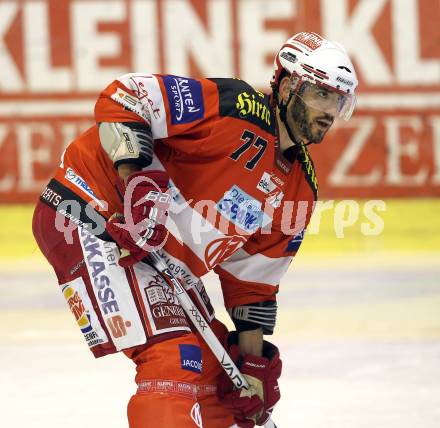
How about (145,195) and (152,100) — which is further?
(152,100)

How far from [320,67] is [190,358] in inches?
35.0

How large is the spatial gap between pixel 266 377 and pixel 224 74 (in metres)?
4.93

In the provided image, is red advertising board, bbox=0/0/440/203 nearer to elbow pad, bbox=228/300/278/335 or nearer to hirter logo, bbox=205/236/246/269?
elbow pad, bbox=228/300/278/335

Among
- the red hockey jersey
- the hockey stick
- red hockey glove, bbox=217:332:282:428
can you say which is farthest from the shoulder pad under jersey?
red hockey glove, bbox=217:332:282:428

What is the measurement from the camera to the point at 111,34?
8.38m

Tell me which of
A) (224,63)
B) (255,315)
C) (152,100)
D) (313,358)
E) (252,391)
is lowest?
(313,358)

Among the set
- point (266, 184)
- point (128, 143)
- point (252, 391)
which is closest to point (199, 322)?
point (252, 391)

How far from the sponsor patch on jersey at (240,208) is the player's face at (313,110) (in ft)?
0.81

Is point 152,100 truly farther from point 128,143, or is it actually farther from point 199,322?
point 199,322

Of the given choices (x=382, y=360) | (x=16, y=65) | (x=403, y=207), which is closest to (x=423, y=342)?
(x=382, y=360)

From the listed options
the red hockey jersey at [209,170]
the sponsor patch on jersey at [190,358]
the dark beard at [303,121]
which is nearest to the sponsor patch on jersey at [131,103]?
the red hockey jersey at [209,170]

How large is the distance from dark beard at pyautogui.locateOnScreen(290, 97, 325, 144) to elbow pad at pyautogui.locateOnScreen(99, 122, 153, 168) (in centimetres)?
45

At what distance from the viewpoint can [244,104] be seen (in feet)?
10.9

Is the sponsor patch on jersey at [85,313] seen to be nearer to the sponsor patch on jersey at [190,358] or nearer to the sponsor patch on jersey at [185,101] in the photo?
the sponsor patch on jersey at [190,358]
